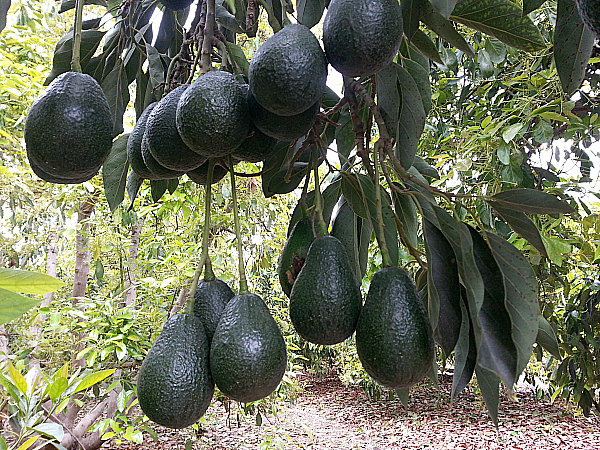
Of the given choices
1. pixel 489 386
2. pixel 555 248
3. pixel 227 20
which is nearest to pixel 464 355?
pixel 489 386

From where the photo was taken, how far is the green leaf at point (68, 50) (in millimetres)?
889

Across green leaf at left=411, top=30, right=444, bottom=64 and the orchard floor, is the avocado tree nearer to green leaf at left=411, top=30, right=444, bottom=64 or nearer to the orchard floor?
green leaf at left=411, top=30, right=444, bottom=64

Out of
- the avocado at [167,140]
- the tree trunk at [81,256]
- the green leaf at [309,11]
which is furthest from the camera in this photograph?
the tree trunk at [81,256]

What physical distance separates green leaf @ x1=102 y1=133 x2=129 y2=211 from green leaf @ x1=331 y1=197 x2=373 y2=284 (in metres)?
0.43

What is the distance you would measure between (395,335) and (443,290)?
0.45 ft

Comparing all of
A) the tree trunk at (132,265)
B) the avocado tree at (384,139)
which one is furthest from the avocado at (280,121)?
the tree trunk at (132,265)

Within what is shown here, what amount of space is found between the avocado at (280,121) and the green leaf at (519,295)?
0.33 metres

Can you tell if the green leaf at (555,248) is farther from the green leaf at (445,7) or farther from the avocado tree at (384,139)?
the green leaf at (445,7)

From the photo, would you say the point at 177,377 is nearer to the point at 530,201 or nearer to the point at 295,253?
the point at 295,253

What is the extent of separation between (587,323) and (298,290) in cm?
295

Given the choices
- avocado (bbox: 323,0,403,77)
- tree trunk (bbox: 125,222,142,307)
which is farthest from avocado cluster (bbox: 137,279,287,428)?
tree trunk (bbox: 125,222,142,307)

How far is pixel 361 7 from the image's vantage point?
577mm

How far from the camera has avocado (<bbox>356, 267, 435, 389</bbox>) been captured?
616 millimetres

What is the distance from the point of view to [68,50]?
0.89 meters
